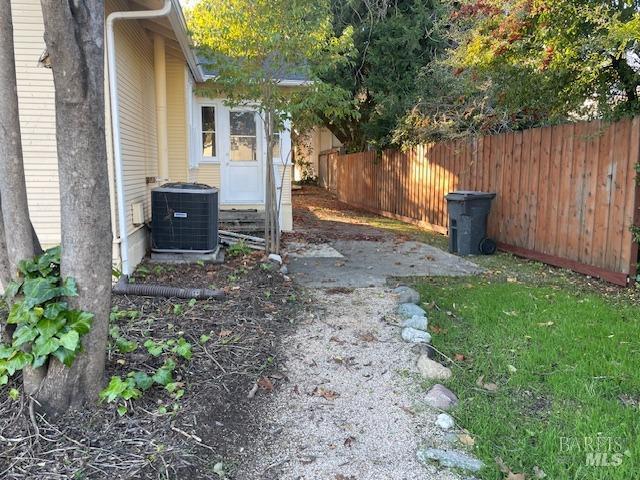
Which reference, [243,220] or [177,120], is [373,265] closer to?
[243,220]

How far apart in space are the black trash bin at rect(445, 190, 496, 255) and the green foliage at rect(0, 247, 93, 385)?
21.6 feet

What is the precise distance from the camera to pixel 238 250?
767cm

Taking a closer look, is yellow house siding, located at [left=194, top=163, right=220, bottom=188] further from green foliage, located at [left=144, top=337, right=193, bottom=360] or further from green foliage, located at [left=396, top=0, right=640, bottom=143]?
green foliage, located at [left=144, top=337, right=193, bottom=360]

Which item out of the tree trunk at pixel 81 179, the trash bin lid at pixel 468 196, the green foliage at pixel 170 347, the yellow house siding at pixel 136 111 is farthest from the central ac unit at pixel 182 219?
the tree trunk at pixel 81 179

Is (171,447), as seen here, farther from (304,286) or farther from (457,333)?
(304,286)

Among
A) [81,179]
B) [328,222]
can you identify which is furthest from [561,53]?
[328,222]

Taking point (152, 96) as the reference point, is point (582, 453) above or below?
below

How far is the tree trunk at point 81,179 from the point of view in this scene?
2.59 m

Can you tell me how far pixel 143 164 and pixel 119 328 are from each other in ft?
12.8

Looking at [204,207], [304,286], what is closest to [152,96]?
[204,207]

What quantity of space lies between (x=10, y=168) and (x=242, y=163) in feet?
25.9

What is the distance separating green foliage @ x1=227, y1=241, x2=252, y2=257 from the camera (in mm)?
7555

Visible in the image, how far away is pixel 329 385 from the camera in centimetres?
357

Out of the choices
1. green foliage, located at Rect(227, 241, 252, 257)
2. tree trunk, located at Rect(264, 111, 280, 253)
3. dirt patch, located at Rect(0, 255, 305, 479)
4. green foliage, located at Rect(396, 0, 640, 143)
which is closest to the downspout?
dirt patch, located at Rect(0, 255, 305, 479)
